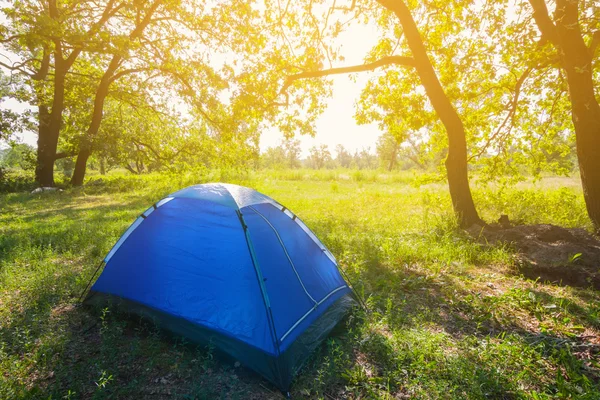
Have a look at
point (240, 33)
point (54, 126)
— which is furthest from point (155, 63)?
point (54, 126)

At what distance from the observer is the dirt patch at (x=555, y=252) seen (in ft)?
15.9

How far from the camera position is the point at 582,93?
251 inches

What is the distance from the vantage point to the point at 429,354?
3252 mm

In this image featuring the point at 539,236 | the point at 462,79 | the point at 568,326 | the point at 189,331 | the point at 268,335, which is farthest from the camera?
the point at 462,79

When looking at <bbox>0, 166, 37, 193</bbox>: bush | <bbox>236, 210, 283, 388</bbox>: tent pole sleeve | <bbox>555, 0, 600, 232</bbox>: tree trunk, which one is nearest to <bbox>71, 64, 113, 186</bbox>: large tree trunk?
<bbox>0, 166, 37, 193</bbox>: bush

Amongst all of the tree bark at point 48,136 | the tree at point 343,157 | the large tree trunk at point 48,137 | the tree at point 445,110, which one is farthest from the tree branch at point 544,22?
the tree at point 343,157

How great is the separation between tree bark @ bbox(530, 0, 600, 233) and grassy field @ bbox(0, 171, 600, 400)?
2.56 meters

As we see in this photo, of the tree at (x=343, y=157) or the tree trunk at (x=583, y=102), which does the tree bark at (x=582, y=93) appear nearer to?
the tree trunk at (x=583, y=102)

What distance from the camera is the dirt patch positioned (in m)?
4.84

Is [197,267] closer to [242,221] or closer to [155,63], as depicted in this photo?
[242,221]

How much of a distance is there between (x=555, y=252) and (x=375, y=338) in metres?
4.21

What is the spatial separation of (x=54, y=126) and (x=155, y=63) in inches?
287

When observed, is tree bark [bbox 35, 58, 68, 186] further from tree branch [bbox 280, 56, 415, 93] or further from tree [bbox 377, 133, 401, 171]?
tree [bbox 377, 133, 401, 171]

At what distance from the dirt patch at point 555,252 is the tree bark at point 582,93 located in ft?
3.71
